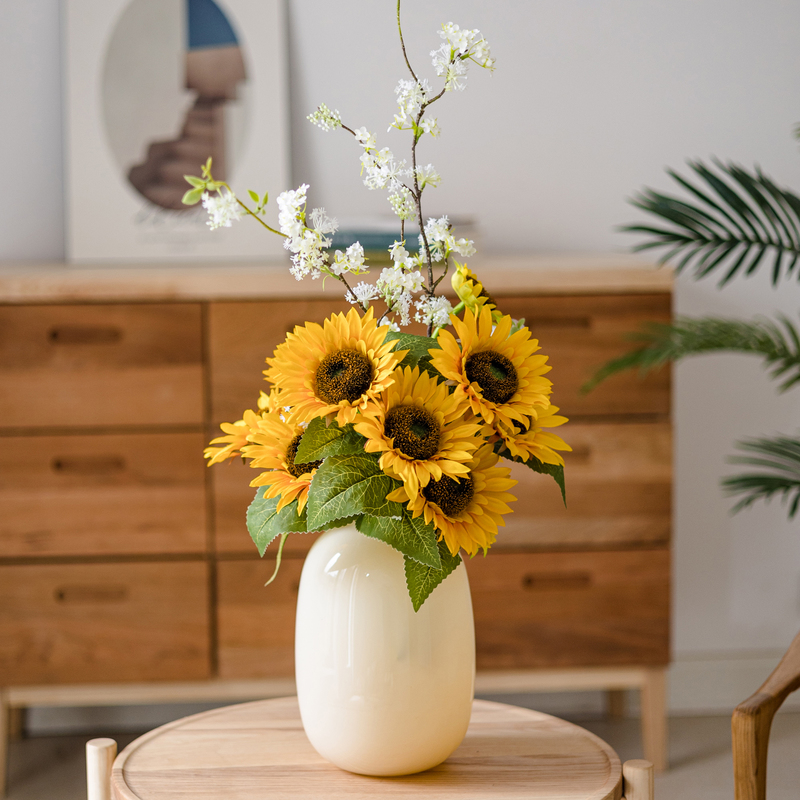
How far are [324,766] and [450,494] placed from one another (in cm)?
30

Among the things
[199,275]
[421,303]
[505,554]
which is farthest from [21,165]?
[421,303]

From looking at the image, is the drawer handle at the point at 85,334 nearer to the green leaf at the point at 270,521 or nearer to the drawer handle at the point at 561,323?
the drawer handle at the point at 561,323

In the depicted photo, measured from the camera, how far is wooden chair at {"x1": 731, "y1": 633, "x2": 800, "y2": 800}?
0.85 metres

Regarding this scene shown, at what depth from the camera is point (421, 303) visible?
79 centimetres

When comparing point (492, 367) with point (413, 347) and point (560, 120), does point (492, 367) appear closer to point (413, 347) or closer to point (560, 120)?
point (413, 347)

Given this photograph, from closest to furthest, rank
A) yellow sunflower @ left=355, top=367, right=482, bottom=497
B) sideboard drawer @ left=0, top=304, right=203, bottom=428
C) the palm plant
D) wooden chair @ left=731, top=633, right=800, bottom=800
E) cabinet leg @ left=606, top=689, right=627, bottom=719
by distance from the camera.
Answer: yellow sunflower @ left=355, top=367, right=482, bottom=497, wooden chair @ left=731, top=633, right=800, bottom=800, the palm plant, sideboard drawer @ left=0, top=304, right=203, bottom=428, cabinet leg @ left=606, top=689, right=627, bottom=719

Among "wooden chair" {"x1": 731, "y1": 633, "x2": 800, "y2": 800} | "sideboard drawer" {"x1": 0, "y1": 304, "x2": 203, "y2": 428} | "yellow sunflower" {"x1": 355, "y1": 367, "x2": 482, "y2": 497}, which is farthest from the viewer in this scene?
"sideboard drawer" {"x1": 0, "y1": 304, "x2": 203, "y2": 428}

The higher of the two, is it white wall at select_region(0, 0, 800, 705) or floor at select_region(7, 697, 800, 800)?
white wall at select_region(0, 0, 800, 705)

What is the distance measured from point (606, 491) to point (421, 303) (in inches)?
42.4

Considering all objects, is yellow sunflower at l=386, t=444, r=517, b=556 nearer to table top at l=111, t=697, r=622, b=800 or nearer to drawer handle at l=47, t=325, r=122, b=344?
table top at l=111, t=697, r=622, b=800

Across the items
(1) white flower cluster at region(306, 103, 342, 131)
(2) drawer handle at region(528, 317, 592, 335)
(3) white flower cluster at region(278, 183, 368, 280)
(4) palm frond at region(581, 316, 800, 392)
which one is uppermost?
(1) white flower cluster at region(306, 103, 342, 131)

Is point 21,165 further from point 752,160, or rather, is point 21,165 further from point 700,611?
point 700,611

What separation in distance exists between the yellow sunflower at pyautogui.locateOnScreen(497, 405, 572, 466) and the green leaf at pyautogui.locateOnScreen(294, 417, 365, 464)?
12 cm

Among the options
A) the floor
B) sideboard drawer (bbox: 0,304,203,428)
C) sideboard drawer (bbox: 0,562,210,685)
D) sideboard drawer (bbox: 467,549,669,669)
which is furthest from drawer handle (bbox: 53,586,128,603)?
sideboard drawer (bbox: 467,549,669,669)
